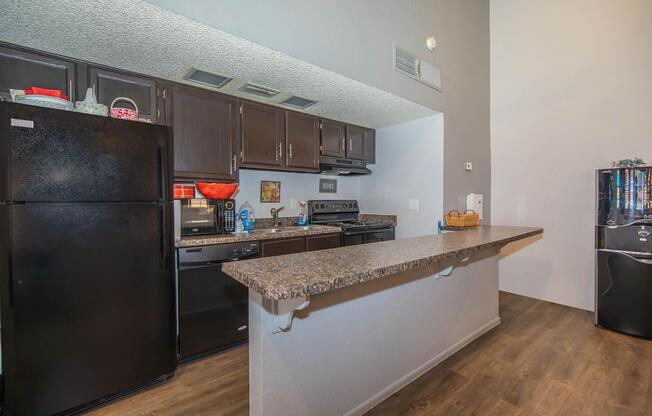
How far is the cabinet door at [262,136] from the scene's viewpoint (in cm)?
283

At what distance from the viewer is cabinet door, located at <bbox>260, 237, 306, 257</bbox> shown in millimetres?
2670

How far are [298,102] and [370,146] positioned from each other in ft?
4.43

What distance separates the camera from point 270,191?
3414mm

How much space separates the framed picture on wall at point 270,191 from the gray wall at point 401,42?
1.57m

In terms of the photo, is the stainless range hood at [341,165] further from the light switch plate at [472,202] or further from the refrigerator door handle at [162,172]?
the refrigerator door handle at [162,172]

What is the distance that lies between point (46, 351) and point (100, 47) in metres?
1.82

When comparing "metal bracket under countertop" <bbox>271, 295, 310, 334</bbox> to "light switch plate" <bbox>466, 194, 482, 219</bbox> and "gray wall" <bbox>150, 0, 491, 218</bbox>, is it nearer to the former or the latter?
"gray wall" <bbox>150, 0, 491, 218</bbox>

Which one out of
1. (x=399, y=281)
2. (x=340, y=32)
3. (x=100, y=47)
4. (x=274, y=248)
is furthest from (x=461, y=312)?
(x=100, y=47)

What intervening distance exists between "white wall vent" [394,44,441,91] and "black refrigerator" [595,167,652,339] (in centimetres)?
183

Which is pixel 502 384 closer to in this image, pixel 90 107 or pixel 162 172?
pixel 162 172

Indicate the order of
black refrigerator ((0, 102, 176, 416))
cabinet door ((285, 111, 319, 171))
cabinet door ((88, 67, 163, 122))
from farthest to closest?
cabinet door ((285, 111, 319, 171)), cabinet door ((88, 67, 163, 122)), black refrigerator ((0, 102, 176, 416))

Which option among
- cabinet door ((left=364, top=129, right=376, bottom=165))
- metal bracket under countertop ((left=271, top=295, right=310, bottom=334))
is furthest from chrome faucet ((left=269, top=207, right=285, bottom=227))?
metal bracket under countertop ((left=271, top=295, right=310, bottom=334))

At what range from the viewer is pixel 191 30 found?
1.72m

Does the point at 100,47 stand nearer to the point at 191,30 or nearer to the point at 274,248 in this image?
the point at 191,30
